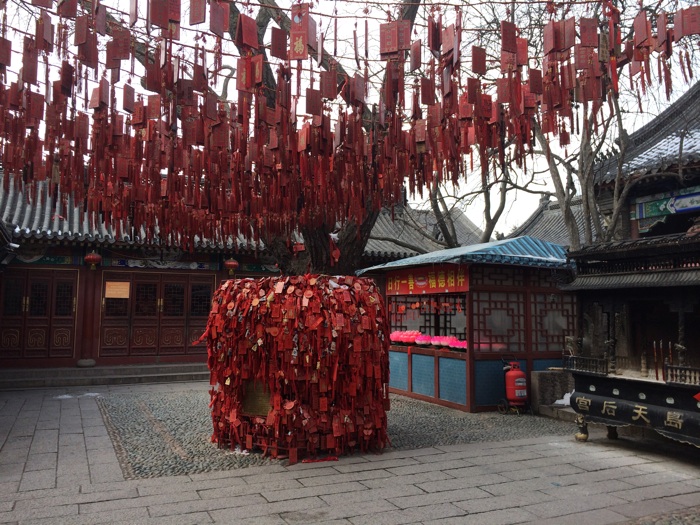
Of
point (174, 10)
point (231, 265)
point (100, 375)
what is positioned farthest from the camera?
point (231, 265)

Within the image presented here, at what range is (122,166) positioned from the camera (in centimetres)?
593

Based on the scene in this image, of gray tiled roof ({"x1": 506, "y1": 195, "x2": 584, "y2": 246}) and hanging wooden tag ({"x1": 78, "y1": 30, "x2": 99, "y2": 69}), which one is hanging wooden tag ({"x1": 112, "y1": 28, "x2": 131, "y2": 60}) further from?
gray tiled roof ({"x1": 506, "y1": 195, "x2": 584, "y2": 246})

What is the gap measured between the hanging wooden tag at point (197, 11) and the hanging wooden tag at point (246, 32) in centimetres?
25

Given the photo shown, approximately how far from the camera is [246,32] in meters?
3.66

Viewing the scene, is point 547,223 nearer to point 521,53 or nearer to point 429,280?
point 429,280

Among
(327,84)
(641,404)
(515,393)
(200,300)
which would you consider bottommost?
(515,393)

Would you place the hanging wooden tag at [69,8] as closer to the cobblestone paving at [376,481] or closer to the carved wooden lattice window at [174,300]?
the cobblestone paving at [376,481]

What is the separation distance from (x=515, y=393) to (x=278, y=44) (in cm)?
689

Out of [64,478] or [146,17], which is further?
[64,478]

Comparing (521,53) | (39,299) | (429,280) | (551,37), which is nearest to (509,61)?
(521,53)

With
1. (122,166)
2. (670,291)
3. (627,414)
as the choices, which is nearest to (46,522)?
(122,166)

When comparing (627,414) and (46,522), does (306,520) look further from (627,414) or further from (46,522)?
(627,414)

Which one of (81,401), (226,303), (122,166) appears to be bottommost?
(81,401)

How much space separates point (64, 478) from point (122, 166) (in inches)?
130
